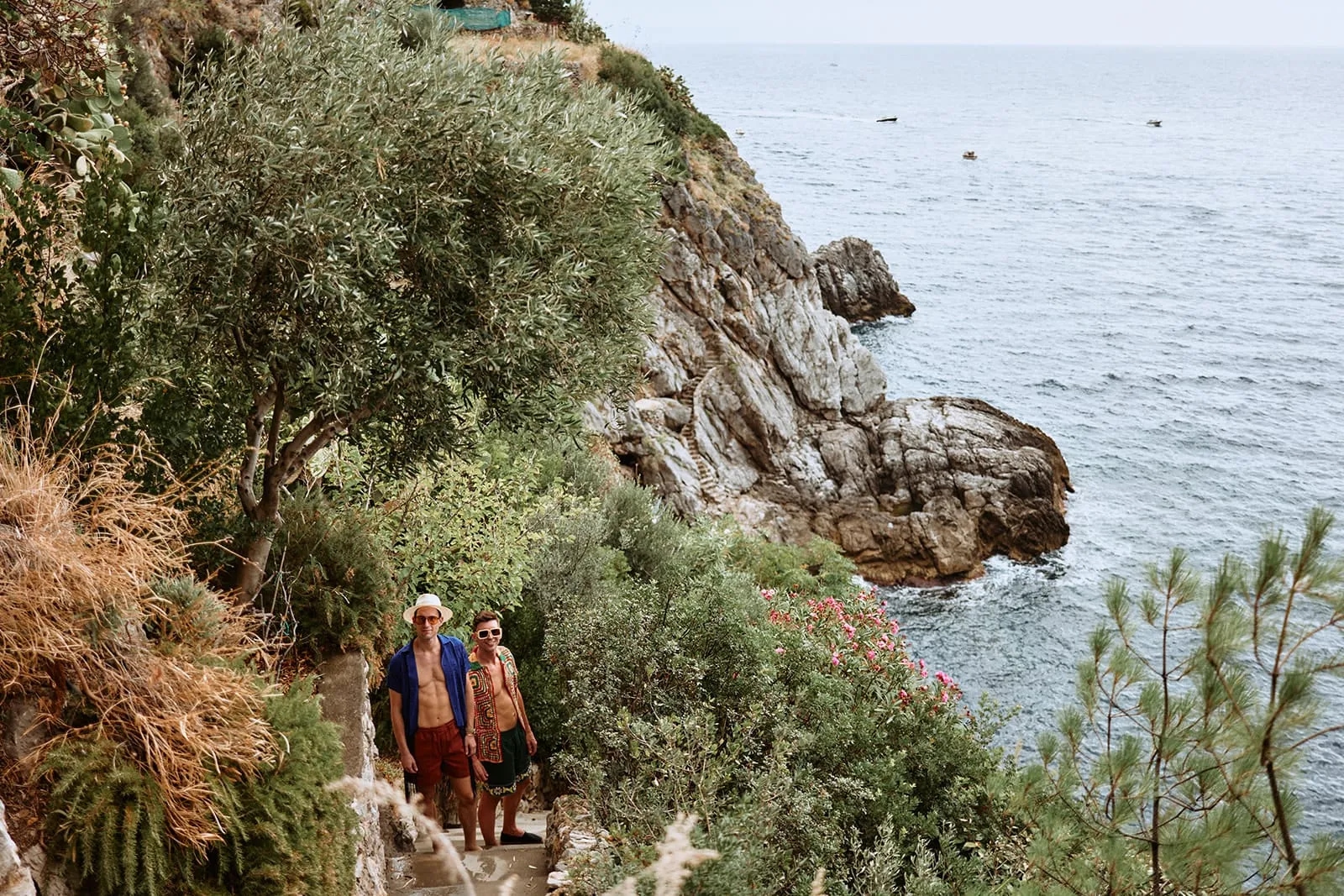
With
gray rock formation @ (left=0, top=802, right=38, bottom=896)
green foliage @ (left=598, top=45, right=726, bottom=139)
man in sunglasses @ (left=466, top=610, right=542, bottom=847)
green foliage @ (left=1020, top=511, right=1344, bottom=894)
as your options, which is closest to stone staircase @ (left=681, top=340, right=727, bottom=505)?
green foliage @ (left=598, top=45, right=726, bottom=139)

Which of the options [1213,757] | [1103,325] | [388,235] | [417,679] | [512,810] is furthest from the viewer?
[1103,325]

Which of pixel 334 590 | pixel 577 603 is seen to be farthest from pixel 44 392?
pixel 577 603

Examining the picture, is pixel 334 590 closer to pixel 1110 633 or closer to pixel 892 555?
pixel 1110 633

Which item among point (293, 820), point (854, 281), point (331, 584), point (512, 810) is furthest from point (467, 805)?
point (854, 281)

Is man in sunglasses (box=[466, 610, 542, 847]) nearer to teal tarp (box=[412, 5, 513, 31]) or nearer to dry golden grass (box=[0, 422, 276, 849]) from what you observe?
dry golden grass (box=[0, 422, 276, 849])

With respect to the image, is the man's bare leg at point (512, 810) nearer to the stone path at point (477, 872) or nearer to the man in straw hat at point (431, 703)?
the stone path at point (477, 872)

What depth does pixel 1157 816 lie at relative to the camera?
21.0 feet

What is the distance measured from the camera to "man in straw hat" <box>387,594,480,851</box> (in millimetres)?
8328

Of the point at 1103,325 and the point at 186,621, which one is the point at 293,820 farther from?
the point at 1103,325

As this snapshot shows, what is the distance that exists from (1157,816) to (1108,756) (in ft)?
1.42

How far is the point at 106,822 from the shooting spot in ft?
16.4

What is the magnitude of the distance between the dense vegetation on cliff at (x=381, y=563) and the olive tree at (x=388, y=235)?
0.03 meters

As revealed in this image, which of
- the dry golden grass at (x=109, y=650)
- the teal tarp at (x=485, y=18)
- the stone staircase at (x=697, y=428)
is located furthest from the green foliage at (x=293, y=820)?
the teal tarp at (x=485, y=18)

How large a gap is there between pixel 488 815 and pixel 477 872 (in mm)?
725
